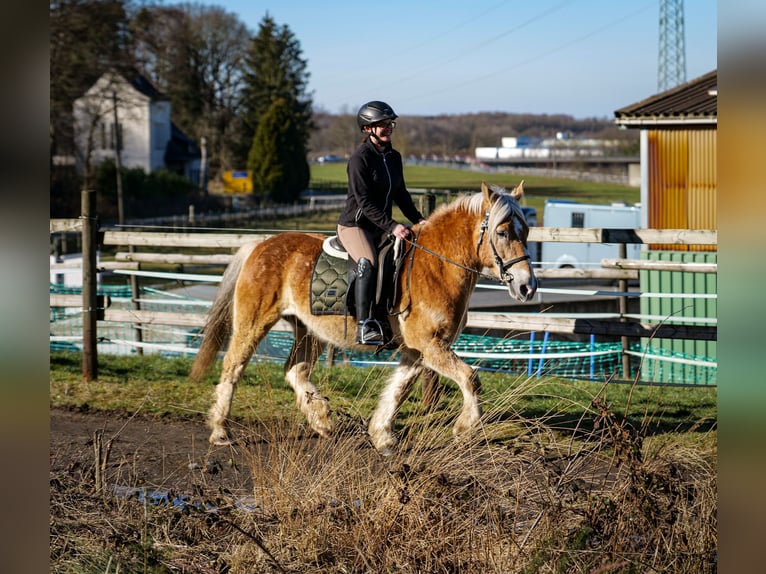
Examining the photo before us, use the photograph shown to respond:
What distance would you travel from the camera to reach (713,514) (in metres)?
4.58

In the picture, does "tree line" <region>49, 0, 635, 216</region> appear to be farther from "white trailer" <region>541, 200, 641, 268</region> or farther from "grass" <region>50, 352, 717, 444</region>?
"grass" <region>50, 352, 717, 444</region>

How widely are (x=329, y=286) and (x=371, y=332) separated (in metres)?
0.58

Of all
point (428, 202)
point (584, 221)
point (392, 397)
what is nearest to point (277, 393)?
point (392, 397)

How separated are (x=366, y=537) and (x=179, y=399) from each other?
536cm

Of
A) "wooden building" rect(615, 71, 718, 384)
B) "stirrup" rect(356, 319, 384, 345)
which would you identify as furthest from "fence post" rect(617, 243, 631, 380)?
"wooden building" rect(615, 71, 718, 384)

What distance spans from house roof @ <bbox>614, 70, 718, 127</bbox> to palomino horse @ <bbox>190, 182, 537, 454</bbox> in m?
12.2

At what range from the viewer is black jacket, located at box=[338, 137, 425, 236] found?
7277mm

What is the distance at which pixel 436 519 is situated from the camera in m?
4.64

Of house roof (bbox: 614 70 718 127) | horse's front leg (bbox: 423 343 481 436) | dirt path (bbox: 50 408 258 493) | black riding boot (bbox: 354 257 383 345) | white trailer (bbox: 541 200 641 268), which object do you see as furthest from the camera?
white trailer (bbox: 541 200 641 268)

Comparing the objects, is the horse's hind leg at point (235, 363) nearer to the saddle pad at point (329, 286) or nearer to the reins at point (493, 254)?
the saddle pad at point (329, 286)
